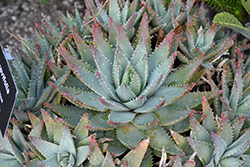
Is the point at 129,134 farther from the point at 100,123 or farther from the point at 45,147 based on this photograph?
the point at 45,147

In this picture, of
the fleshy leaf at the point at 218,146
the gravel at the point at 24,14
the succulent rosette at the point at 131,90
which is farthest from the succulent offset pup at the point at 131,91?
the gravel at the point at 24,14

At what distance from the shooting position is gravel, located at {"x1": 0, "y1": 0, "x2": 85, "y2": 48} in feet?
7.95

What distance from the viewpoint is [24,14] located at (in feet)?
8.04

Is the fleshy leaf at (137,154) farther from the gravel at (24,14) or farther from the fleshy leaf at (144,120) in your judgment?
the gravel at (24,14)

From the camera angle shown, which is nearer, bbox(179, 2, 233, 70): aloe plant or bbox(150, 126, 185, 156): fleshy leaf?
bbox(150, 126, 185, 156): fleshy leaf

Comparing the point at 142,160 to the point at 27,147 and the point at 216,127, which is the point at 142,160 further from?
the point at 27,147

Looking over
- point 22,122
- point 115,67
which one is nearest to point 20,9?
point 22,122

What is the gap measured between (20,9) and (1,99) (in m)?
1.89

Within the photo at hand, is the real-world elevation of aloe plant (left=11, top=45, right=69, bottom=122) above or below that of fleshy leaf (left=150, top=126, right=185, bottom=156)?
above

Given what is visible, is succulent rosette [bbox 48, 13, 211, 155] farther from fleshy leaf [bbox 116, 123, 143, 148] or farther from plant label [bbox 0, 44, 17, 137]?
plant label [bbox 0, 44, 17, 137]

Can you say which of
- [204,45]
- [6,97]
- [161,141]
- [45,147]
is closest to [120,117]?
[161,141]

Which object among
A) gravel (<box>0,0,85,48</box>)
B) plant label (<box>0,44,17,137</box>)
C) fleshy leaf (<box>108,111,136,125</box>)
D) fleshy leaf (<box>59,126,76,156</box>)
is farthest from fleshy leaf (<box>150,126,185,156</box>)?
gravel (<box>0,0,85,48</box>)

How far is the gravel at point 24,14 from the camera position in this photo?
2422 mm

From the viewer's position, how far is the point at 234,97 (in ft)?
3.28
